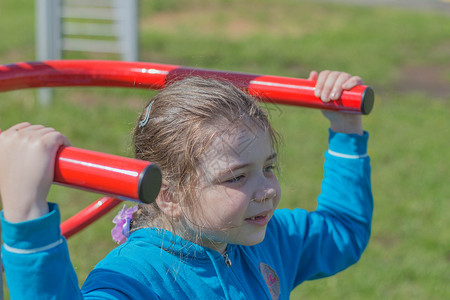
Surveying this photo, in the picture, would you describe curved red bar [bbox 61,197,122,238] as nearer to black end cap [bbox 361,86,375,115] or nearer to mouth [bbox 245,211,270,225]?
mouth [bbox 245,211,270,225]

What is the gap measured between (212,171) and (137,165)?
363mm

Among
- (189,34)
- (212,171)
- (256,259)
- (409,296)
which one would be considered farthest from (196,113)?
(189,34)

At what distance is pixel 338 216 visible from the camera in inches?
68.9

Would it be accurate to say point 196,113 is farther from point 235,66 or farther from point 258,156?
point 235,66

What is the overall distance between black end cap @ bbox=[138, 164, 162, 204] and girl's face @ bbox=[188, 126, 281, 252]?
0.34m

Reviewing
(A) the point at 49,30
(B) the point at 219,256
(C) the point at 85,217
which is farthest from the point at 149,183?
(A) the point at 49,30

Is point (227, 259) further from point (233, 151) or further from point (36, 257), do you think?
point (36, 257)

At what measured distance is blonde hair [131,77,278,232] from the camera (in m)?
1.30

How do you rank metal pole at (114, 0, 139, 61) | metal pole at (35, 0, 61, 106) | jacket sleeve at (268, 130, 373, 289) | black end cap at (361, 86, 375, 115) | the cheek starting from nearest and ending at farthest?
1. the cheek
2. black end cap at (361, 86, 375, 115)
3. jacket sleeve at (268, 130, 373, 289)
4. metal pole at (35, 0, 61, 106)
5. metal pole at (114, 0, 139, 61)

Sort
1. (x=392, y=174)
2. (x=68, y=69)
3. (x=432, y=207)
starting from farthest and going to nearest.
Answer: (x=392, y=174) → (x=432, y=207) → (x=68, y=69)

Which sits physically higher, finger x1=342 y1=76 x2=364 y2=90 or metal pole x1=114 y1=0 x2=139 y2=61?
finger x1=342 y1=76 x2=364 y2=90

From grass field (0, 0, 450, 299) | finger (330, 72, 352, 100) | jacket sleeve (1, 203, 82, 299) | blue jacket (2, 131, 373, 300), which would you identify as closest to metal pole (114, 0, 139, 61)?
grass field (0, 0, 450, 299)

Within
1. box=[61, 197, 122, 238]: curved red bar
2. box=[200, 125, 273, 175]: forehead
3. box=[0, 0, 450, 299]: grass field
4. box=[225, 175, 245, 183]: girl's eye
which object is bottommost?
box=[0, 0, 450, 299]: grass field

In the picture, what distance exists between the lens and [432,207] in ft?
13.5
